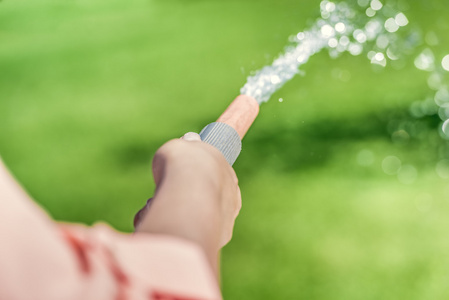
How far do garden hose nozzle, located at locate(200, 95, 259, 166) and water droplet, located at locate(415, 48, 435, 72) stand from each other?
1.80ft

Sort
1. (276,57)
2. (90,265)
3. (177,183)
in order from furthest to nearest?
(276,57), (177,183), (90,265)

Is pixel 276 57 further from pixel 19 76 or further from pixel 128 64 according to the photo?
pixel 19 76

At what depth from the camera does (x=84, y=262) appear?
381 mm

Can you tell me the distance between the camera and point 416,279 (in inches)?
33.5

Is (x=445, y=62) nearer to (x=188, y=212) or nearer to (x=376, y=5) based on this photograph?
(x=376, y=5)

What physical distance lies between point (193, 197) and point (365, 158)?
626 mm

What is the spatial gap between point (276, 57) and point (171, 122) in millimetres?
349

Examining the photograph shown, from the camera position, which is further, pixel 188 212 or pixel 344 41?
pixel 344 41

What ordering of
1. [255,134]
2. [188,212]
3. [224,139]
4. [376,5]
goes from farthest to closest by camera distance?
[376,5] → [255,134] → [224,139] → [188,212]

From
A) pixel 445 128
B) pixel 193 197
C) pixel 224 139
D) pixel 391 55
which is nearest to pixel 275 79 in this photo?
pixel 391 55

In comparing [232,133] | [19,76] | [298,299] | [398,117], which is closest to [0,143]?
[19,76]

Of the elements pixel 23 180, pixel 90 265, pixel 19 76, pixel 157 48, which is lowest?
pixel 23 180

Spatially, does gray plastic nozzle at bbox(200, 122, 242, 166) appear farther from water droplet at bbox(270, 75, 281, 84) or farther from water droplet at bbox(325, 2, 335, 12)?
water droplet at bbox(325, 2, 335, 12)

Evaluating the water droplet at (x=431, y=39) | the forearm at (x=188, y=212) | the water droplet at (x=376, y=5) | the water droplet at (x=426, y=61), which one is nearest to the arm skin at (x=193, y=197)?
the forearm at (x=188, y=212)
